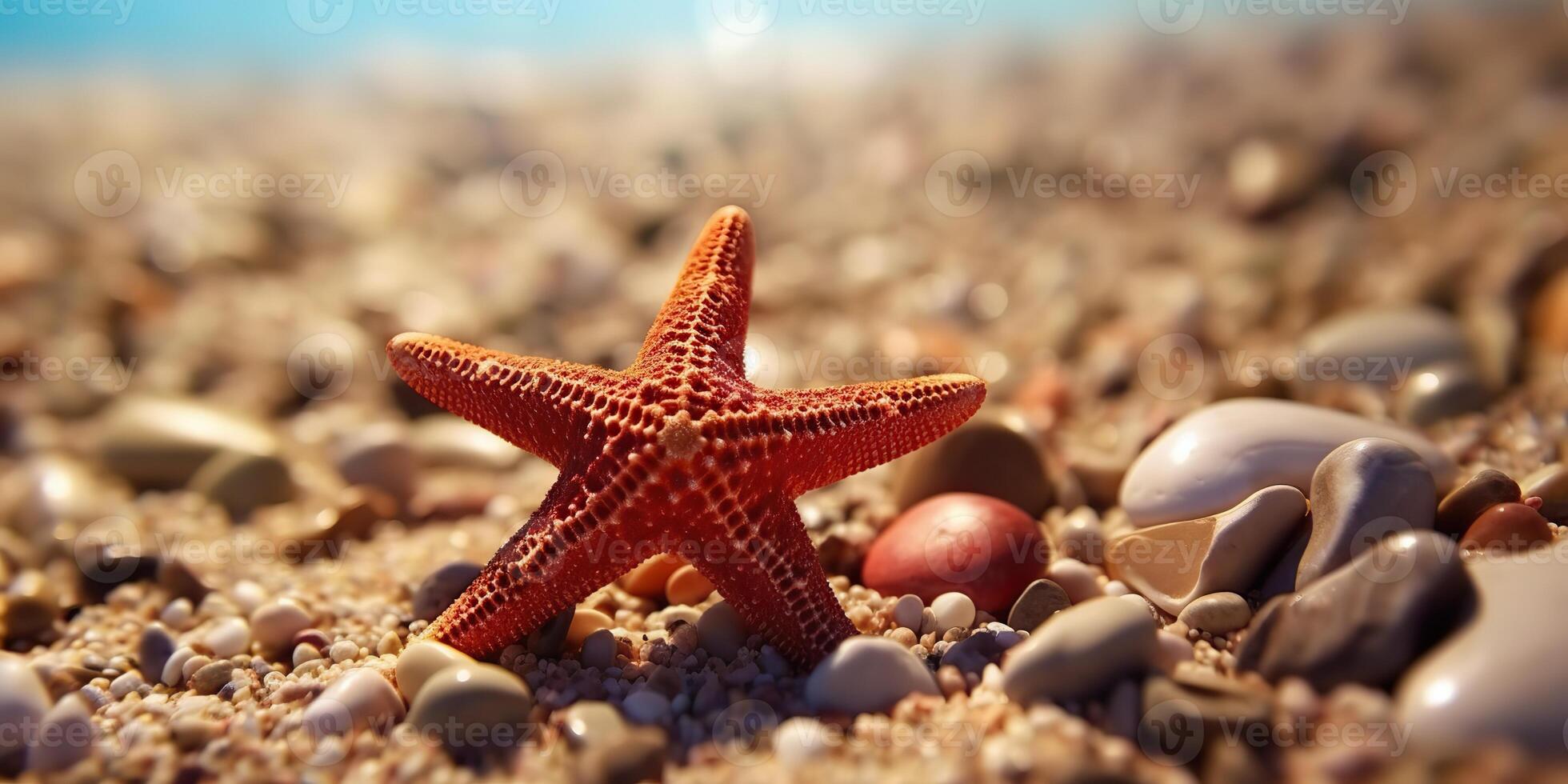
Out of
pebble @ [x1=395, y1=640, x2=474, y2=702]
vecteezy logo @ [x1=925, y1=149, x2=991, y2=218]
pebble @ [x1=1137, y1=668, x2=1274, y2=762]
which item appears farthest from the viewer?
vecteezy logo @ [x1=925, y1=149, x2=991, y2=218]

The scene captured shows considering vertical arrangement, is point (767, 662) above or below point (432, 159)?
below

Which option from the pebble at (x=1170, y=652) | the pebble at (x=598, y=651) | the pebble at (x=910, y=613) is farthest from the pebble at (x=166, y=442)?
the pebble at (x=1170, y=652)

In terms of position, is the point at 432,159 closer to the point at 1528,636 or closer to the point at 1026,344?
the point at 1026,344

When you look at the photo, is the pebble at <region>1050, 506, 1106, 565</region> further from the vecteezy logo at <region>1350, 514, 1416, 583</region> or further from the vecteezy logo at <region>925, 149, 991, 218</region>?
the vecteezy logo at <region>925, 149, 991, 218</region>

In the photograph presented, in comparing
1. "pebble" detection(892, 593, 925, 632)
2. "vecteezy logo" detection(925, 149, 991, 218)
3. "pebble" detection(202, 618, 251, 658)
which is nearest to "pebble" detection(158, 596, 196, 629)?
"pebble" detection(202, 618, 251, 658)

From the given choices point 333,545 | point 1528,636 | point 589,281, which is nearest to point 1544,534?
point 1528,636

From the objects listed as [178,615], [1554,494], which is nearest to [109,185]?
[178,615]
